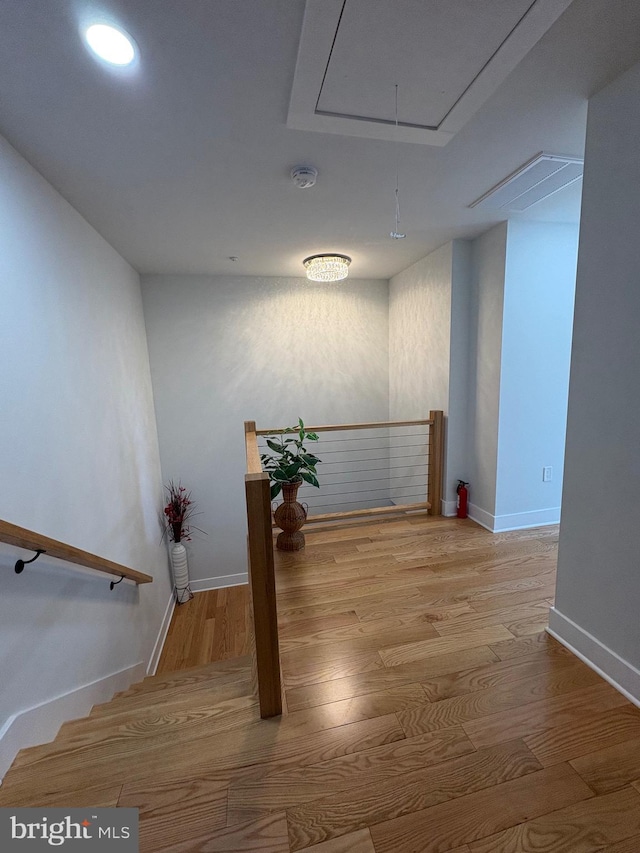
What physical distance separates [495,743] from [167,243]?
3.50m

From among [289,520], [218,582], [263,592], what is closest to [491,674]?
[263,592]

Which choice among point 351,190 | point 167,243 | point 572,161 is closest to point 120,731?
point 351,190

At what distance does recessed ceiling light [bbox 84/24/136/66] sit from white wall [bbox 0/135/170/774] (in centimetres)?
72

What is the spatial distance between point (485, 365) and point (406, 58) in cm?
215

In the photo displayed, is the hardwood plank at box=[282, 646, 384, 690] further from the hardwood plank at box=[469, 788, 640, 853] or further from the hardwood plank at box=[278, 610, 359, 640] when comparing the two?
the hardwood plank at box=[469, 788, 640, 853]

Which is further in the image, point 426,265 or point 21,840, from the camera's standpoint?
point 426,265

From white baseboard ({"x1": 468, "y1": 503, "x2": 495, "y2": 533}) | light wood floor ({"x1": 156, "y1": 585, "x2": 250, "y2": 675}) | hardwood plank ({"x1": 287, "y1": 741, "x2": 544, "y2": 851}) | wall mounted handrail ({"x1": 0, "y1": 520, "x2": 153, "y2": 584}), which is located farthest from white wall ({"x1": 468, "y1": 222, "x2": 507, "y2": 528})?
wall mounted handrail ({"x1": 0, "y1": 520, "x2": 153, "y2": 584})

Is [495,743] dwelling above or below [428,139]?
below

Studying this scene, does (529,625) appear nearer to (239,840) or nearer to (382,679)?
(382,679)

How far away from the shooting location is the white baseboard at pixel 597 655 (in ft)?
4.56

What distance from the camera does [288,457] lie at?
9.04 ft

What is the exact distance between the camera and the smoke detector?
1.79 meters

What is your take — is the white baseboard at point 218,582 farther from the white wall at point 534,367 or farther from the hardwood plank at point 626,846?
the hardwood plank at point 626,846

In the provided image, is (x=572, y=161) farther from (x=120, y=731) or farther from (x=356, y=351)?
(x=120, y=731)
